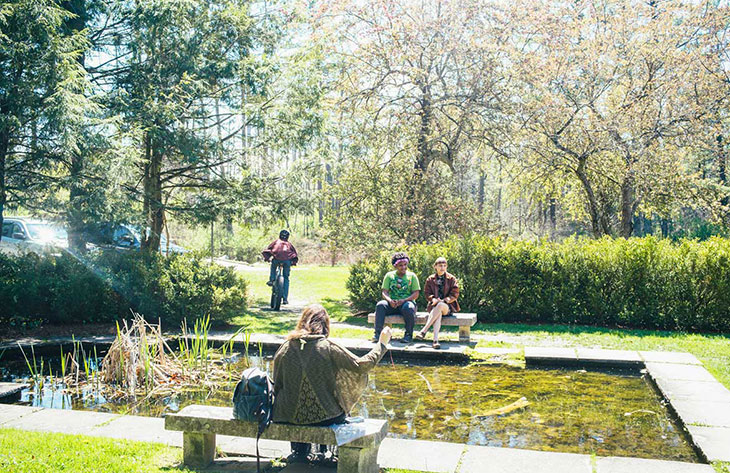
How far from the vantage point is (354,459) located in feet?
13.5

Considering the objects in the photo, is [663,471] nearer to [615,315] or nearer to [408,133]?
[615,315]

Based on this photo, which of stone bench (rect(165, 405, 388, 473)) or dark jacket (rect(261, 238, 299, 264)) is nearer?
stone bench (rect(165, 405, 388, 473))

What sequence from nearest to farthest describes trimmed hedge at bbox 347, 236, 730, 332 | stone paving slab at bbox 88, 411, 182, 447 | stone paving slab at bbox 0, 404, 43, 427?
stone paving slab at bbox 88, 411, 182, 447 → stone paving slab at bbox 0, 404, 43, 427 → trimmed hedge at bbox 347, 236, 730, 332

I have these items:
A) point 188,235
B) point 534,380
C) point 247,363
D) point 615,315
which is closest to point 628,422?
point 534,380

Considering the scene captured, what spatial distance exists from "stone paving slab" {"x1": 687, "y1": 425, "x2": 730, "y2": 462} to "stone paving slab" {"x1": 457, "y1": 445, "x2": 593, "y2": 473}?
96cm

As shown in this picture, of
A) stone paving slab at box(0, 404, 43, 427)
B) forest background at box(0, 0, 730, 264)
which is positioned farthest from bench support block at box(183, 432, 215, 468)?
forest background at box(0, 0, 730, 264)

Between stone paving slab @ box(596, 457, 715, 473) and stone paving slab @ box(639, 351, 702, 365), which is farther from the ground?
stone paving slab @ box(639, 351, 702, 365)

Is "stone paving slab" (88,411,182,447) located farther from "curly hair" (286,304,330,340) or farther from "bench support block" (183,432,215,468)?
"curly hair" (286,304,330,340)

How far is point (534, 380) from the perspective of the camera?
7.50m

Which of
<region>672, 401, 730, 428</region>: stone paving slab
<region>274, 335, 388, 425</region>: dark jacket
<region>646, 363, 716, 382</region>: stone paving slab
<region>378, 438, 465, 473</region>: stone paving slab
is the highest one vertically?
<region>274, 335, 388, 425</region>: dark jacket

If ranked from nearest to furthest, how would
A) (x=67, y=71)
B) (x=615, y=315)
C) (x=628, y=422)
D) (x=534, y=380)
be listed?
(x=628, y=422), (x=534, y=380), (x=67, y=71), (x=615, y=315)

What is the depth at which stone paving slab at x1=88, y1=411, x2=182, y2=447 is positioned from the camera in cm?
501

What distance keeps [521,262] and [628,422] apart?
578cm

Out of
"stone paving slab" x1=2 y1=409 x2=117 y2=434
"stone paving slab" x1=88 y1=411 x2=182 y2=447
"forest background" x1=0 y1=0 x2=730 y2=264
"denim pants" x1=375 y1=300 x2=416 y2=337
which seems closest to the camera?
"stone paving slab" x1=88 y1=411 x2=182 y2=447
